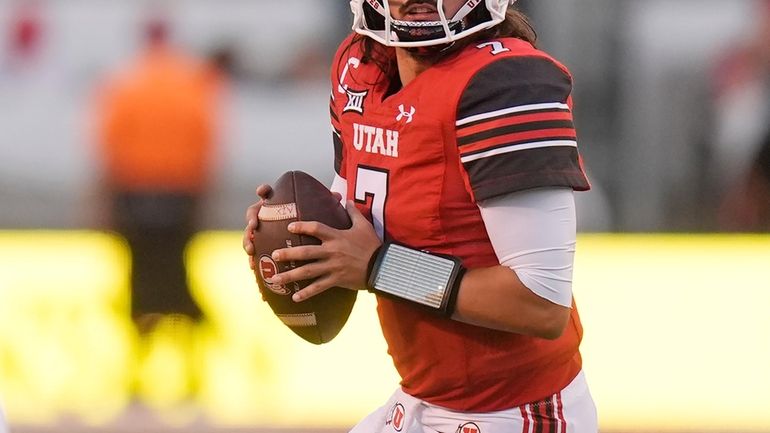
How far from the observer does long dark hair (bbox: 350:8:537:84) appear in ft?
7.47

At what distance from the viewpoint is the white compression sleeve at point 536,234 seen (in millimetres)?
2141

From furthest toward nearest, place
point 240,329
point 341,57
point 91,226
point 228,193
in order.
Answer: point 228,193
point 91,226
point 240,329
point 341,57

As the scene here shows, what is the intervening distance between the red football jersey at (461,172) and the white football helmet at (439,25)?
4 centimetres

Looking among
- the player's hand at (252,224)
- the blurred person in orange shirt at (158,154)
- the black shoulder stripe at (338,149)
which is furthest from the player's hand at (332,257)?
the blurred person in orange shirt at (158,154)

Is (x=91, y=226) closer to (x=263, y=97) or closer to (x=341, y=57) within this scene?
(x=263, y=97)

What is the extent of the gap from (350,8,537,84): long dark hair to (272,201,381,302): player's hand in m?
0.32

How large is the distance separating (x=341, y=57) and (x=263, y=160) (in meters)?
5.72

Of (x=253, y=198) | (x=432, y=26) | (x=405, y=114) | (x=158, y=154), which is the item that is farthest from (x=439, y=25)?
(x=253, y=198)

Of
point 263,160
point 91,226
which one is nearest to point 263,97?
point 263,160

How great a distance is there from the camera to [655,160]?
8.31 metres

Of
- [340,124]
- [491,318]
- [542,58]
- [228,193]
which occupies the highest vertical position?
[542,58]

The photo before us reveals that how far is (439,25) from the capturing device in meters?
2.22

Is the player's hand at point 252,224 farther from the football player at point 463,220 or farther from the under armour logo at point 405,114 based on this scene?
the under armour logo at point 405,114

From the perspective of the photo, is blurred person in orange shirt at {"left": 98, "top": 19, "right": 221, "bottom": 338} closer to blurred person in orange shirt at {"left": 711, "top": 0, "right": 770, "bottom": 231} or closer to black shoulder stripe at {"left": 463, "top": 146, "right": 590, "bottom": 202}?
blurred person in orange shirt at {"left": 711, "top": 0, "right": 770, "bottom": 231}
